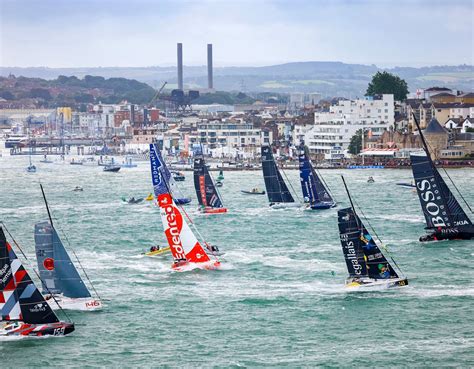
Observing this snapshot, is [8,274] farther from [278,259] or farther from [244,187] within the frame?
[244,187]

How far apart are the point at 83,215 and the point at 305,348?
34450 millimetres

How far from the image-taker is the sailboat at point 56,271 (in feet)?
108

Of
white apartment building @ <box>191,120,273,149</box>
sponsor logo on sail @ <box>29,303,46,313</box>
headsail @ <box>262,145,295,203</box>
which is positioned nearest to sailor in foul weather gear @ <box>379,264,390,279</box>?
sponsor logo on sail @ <box>29,303,46,313</box>

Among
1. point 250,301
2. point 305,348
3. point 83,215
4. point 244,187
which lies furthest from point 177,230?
point 244,187

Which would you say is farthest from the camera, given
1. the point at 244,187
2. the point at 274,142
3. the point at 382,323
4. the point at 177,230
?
the point at 274,142

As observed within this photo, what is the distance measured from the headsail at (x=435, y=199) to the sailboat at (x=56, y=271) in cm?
1625

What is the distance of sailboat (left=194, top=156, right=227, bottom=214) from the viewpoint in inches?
2411

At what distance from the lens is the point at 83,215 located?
63.3 metres

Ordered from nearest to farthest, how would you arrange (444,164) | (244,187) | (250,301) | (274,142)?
(250,301) < (244,187) < (444,164) < (274,142)

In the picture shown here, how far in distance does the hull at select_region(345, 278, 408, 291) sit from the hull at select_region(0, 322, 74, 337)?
8300 mm

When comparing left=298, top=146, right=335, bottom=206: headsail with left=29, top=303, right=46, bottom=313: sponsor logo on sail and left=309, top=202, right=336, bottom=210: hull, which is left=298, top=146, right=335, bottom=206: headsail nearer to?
left=309, top=202, right=336, bottom=210: hull

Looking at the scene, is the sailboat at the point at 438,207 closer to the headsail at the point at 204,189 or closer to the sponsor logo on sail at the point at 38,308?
the headsail at the point at 204,189

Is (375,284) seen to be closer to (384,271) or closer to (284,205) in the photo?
(384,271)

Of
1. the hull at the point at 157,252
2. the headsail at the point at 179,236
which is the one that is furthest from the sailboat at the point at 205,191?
the headsail at the point at 179,236
